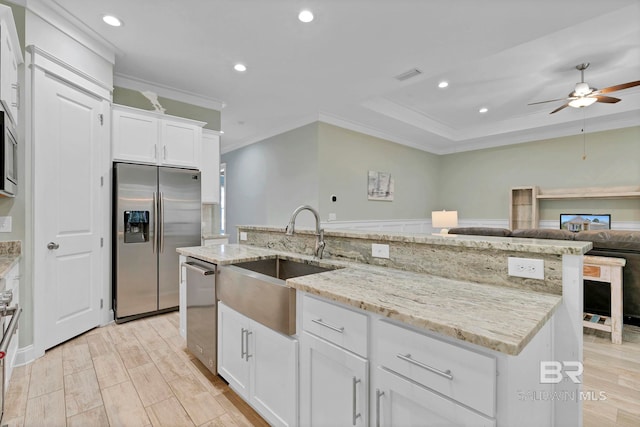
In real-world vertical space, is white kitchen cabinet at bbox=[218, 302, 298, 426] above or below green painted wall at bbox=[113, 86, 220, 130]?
below

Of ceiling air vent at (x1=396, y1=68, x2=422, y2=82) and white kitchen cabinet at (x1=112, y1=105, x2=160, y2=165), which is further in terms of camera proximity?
ceiling air vent at (x1=396, y1=68, x2=422, y2=82)

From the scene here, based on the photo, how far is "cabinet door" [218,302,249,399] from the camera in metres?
1.73

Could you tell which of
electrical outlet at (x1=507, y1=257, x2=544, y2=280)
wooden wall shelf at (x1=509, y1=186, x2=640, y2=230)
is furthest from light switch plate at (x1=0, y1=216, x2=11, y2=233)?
wooden wall shelf at (x1=509, y1=186, x2=640, y2=230)

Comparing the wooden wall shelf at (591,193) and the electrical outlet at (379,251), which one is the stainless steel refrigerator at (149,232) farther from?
the wooden wall shelf at (591,193)

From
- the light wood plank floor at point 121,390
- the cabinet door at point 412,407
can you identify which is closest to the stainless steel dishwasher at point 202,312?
the light wood plank floor at point 121,390

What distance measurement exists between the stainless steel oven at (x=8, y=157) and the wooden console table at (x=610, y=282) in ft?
15.1

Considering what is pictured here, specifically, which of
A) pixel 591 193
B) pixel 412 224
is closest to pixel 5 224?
pixel 412 224

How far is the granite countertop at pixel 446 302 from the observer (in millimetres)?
838

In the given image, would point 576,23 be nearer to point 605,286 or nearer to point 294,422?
point 605,286

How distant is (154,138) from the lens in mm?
3410

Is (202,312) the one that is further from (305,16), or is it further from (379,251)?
(305,16)

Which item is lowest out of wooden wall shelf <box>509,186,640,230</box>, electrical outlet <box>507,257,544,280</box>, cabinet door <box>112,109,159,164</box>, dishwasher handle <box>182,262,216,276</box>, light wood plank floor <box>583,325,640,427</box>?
light wood plank floor <box>583,325,640,427</box>

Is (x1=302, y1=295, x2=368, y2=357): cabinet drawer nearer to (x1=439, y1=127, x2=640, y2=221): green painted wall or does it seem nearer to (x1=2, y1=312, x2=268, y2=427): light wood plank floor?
(x1=2, y1=312, x2=268, y2=427): light wood plank floor

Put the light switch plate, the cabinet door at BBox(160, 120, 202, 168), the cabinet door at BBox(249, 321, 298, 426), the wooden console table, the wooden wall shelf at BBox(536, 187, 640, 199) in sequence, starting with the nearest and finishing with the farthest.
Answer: the cabinet door at BBox(249, 321, 298, 426)
the light switch plate
the wooden console table
the cabinet door at BBox(160, 120, 202, 168)
the wooden wall shelf at BBox(536, 187, 640, 199)
